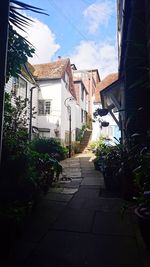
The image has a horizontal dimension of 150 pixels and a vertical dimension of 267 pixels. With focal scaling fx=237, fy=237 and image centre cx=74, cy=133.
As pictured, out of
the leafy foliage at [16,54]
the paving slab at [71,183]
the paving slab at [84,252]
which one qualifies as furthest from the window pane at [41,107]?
the paving slab at [84,252]

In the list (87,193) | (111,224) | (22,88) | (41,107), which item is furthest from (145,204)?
(41,107)

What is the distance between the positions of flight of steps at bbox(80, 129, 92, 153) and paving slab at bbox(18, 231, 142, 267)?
16.6 m

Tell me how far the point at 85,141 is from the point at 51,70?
290 inches

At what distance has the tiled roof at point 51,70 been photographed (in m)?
17.5

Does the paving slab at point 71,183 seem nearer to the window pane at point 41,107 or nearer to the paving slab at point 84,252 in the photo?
the paving slab at point 84,252

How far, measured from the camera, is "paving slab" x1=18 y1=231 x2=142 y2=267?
238 centimetres

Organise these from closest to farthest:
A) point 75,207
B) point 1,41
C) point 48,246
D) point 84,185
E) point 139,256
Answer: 1. point 1,41
2. point 139,256
3. point 48,246
4. point 75,207
5. point 84,185

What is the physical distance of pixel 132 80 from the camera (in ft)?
16.1

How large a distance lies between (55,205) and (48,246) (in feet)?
5.92

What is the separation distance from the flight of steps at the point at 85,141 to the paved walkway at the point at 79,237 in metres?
15.2

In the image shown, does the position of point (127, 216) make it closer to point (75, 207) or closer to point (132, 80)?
point (75, 207)

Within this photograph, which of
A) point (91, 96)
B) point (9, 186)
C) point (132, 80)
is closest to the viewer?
point (9, 186)

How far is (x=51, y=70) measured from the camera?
1852 cm

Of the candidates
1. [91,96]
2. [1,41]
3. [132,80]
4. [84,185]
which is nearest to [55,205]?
[84,185]
